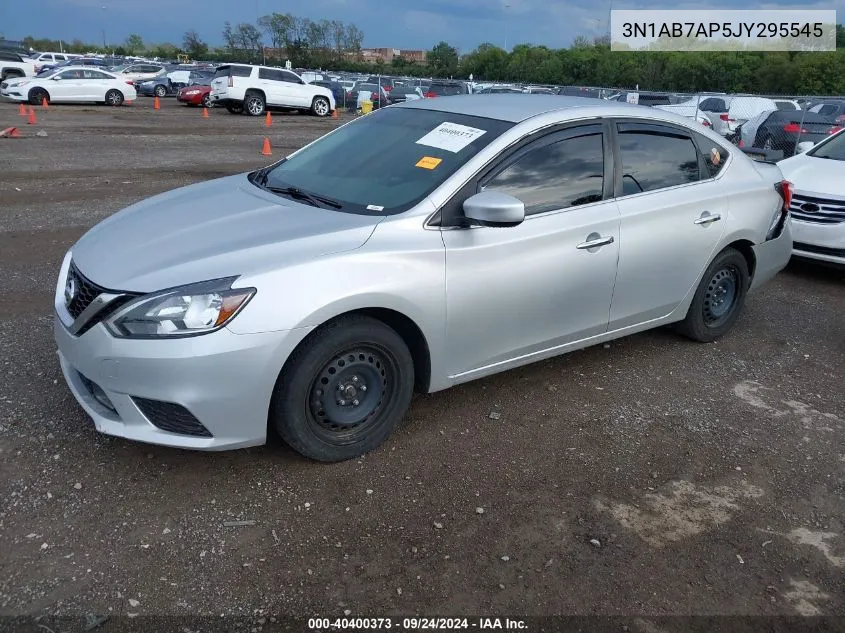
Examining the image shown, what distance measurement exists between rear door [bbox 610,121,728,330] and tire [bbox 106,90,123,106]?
90.7 ft

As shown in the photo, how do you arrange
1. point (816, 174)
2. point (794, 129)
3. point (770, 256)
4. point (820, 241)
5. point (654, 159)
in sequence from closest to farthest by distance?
point (654, 159)
point (770, 256)
point (820, 241)
point (816, 174)
point (794, 129)

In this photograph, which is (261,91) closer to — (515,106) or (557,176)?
(515,106)

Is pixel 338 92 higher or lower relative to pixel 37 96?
higher

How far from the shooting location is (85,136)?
17453 mm

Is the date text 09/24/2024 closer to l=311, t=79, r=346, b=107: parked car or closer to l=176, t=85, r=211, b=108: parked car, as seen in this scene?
l=176, t=85, r=211, b=108: parked car

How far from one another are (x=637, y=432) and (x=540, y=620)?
169 cm

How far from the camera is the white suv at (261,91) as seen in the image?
85.4ft

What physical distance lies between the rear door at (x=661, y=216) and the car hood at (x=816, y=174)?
2728 mm

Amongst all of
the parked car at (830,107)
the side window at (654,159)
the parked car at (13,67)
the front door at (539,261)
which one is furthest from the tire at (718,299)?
the parked car at (13,67)

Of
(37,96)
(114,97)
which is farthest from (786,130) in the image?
(37,96)

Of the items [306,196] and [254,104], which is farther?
[254,104]

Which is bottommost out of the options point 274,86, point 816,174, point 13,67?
point 816,174

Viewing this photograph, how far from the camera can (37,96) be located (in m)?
26.4

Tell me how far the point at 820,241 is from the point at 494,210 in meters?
4.99
